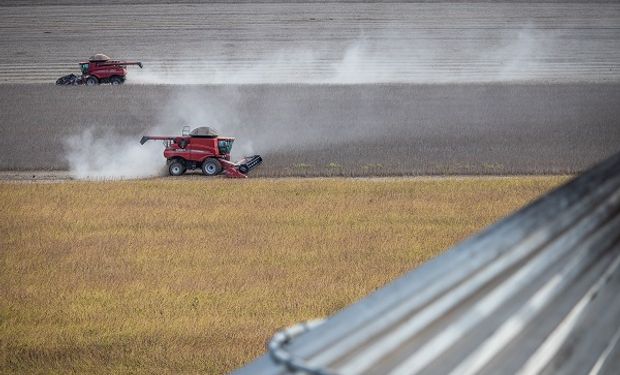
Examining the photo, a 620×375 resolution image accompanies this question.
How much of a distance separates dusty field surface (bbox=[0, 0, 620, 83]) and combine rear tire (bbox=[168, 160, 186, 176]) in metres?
17.8

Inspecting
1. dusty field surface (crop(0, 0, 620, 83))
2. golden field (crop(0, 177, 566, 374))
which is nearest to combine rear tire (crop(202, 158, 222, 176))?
golden field (crop(0, 177, 566, 374))

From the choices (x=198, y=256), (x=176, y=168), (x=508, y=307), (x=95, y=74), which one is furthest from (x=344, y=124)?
(x=508, y=307)

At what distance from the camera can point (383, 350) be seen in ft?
7.64

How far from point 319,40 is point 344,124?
1906 centimetres

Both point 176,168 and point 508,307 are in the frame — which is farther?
point 176,168

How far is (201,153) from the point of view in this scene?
27406 mm

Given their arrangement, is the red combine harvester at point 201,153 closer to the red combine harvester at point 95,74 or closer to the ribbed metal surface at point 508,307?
the red combine harvester at point 95,74

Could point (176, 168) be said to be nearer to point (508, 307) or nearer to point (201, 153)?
point (201, 153)

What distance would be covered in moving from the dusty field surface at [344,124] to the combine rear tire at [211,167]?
1209mm

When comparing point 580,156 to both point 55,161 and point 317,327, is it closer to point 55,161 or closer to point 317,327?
point 55,161

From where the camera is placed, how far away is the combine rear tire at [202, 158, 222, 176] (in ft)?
89.9

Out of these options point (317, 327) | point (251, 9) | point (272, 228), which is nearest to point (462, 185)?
point (272, 228)

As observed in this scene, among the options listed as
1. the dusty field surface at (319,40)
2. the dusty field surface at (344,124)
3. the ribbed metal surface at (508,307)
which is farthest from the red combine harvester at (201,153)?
the ribbed metal surface at (508,307)

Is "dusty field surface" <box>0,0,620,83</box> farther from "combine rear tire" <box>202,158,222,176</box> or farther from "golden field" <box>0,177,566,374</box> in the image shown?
"golden field" <box>0,177,566,374</box>
